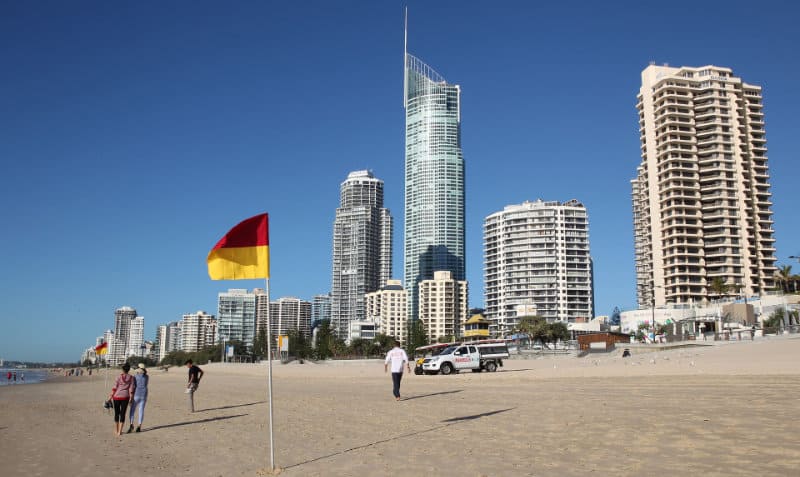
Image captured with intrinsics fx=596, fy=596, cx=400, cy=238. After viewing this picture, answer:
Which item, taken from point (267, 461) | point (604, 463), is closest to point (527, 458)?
point (604, 463)

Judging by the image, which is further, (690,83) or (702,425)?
(690,83)

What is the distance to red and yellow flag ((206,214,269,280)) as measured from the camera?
10.7m

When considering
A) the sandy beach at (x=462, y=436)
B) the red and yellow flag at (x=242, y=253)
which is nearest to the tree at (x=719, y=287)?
the sandy beach at (x=462, y=436)

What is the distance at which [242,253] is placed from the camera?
10836mm

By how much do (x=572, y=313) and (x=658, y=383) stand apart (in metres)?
Result: 157

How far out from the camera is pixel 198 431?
15109 mm

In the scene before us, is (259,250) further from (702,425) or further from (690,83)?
(690,83)

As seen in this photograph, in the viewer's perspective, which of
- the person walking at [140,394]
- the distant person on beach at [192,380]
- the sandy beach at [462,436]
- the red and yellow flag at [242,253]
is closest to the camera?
the sandy beach at [462,436]

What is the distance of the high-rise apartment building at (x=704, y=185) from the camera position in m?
114

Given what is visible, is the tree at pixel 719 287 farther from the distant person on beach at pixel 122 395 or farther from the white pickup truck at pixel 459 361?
the distant person on beach at pixel 122 395

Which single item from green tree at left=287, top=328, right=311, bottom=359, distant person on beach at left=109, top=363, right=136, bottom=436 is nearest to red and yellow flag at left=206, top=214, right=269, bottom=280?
distant person on beach at left=109, top=363, right=136, bottom=436

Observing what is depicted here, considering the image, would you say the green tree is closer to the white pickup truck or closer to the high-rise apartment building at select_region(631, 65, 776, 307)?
the high-rise apartment building at select_region(631, 65, 776, 307)

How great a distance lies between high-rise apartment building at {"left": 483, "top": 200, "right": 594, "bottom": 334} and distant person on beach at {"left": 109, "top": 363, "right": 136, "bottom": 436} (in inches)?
6172

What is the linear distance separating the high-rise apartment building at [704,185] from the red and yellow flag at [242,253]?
4530 inches
